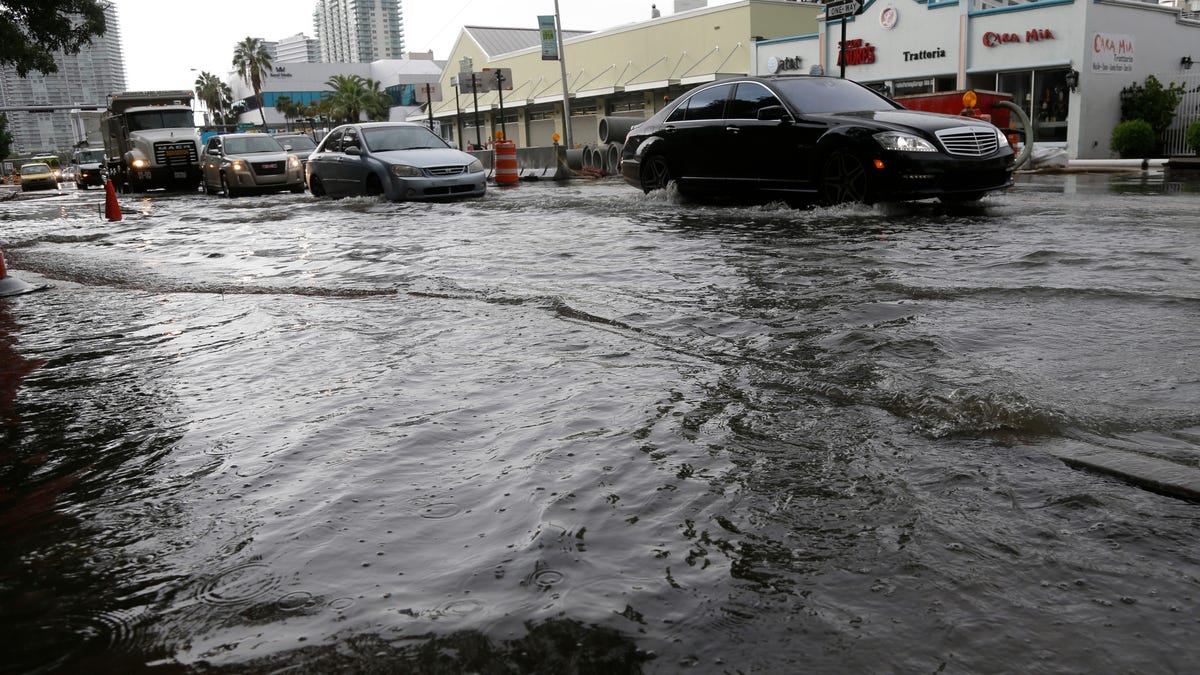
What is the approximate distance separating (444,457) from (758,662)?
5.25 ft

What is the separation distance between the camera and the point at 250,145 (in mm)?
25703

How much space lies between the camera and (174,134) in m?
29.8

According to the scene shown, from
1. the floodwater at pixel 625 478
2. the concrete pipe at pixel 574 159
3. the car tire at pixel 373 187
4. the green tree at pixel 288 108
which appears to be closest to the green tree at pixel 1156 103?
the concrete pipe at pixel 574 159

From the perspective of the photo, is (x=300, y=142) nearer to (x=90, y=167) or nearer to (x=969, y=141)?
(x=90, y=167)

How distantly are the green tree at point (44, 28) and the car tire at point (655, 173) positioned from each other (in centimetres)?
1506

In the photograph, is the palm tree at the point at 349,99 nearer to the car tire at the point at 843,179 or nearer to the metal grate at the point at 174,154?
the metal grate at the point at 174,154

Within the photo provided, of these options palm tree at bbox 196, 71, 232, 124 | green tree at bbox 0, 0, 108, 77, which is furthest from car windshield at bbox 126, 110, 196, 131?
palm tree at bbox 196, 71, 232, 124

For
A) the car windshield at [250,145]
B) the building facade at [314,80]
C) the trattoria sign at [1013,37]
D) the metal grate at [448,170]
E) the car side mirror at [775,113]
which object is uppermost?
the building facade at [314,80]

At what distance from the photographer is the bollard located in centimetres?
2323

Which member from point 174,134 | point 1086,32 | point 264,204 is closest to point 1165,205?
point 264,204

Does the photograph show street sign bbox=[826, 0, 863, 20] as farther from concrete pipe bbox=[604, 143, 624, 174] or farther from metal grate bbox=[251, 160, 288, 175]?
metal grate bbox=[251, 160, 288, 175]

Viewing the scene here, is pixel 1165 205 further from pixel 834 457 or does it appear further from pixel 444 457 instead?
pixel 444 457

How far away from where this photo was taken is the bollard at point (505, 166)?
23234mm

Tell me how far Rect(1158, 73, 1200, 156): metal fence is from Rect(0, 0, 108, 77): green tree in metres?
28.8
